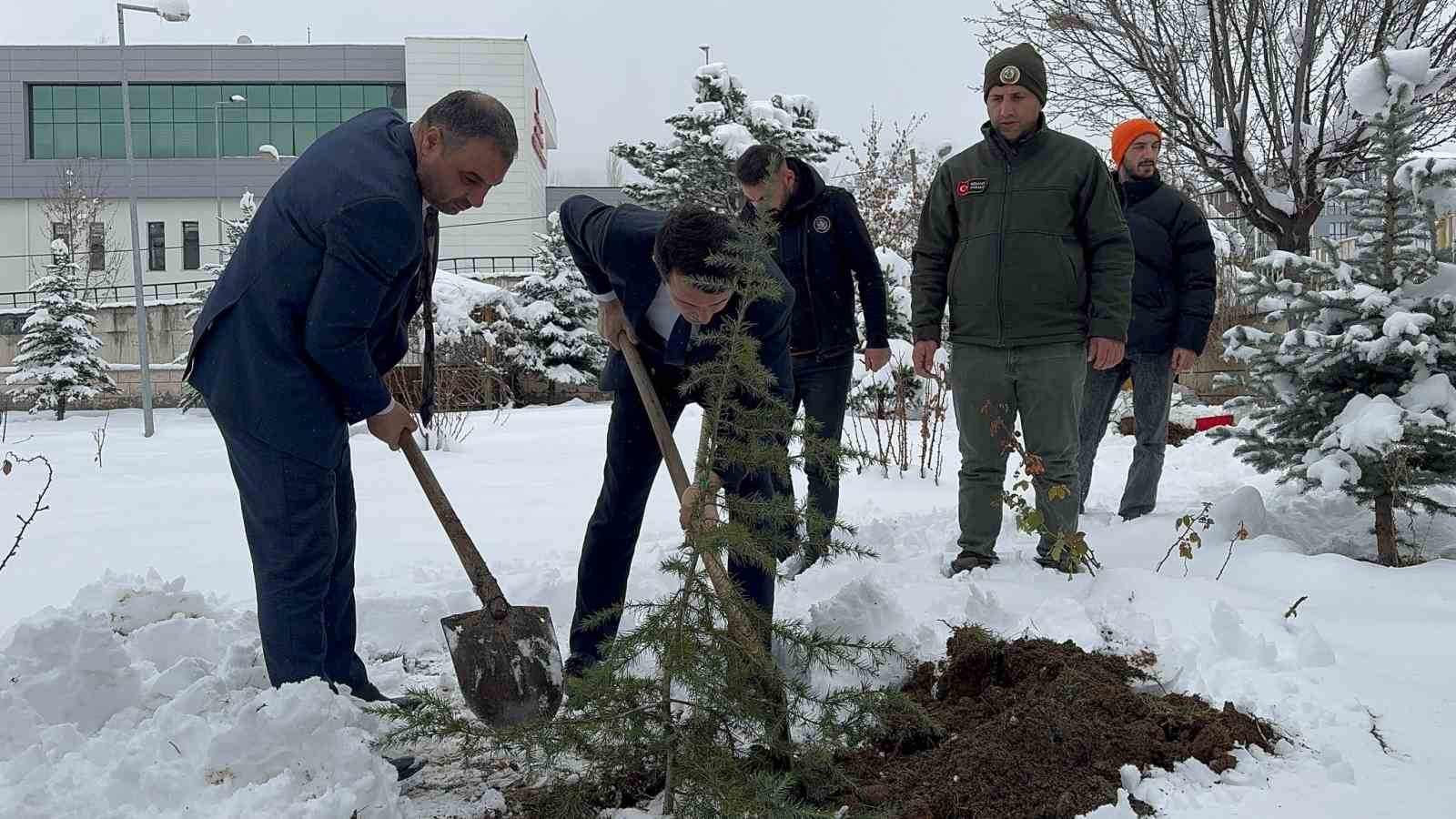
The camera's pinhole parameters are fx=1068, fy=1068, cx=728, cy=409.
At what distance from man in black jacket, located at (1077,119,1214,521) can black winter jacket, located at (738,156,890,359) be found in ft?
4.30

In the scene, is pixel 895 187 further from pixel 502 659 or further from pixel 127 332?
pixel 127 332

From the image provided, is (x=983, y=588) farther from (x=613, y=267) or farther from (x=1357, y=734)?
(x=613, y=267)

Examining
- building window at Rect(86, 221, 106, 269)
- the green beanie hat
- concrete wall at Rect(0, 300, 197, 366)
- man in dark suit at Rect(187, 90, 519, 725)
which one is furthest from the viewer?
building window at Rect(86, 221, 106, 269)

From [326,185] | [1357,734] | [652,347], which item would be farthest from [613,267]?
[1357,734]

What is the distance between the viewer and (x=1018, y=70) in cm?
375

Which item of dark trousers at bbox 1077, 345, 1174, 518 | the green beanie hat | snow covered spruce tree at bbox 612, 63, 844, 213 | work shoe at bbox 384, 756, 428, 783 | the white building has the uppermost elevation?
the white building

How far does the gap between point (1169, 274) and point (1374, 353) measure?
1132 mm

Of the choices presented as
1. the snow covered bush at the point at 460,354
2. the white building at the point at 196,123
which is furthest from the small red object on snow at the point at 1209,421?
the white building at the point at 196,123

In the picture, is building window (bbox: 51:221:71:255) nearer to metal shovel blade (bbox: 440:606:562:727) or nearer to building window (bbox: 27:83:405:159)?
building window (bbox: 27:83:405:159)

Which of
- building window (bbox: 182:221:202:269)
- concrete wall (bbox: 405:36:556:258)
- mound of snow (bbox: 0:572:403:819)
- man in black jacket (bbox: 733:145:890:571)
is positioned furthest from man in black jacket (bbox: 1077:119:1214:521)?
building window (bbox: 182:221:202:269)

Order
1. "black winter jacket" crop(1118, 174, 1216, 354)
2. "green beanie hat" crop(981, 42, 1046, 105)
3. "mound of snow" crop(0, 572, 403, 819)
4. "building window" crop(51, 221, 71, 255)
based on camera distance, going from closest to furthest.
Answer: "mound of snow" crop(0, 572, 403, 819) → "green beanie hat" crop(981, 42, 1046, 105) → "black winter jacket" crop(1118, 174, 1216, 354) → "building window" crop(51, 221, 71, 255)

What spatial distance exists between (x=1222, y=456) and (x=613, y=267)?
19.4 feet

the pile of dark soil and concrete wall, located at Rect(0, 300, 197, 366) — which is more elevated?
concrete wall, located at Rect(0, 300, 197, 366)

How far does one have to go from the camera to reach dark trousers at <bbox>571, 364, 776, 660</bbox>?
3096 millimetres
